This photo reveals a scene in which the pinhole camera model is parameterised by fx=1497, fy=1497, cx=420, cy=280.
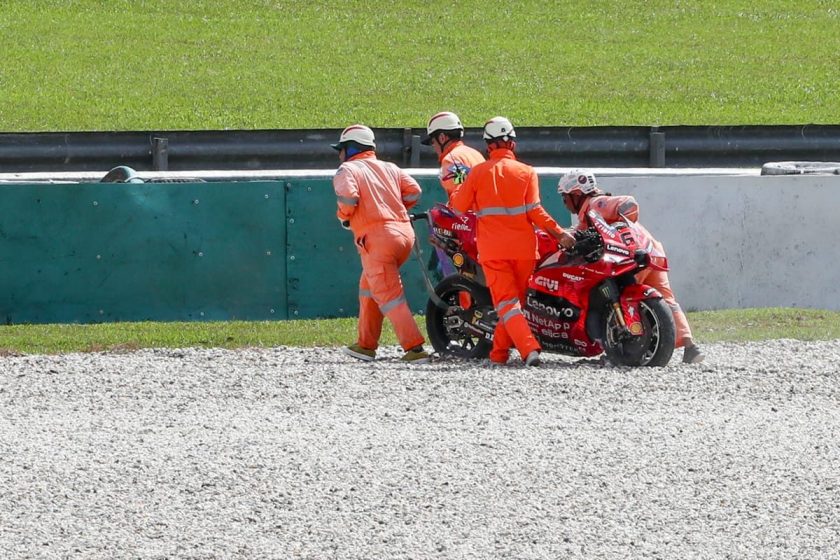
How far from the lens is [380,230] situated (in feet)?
37.0

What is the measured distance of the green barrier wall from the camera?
13.4 meters

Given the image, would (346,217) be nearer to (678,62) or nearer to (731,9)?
(678,62)

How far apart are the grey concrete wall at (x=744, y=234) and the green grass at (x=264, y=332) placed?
29 centimetres

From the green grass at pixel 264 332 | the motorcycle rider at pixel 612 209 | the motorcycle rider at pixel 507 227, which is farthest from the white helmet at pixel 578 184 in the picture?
the green grass at pixel 264 332

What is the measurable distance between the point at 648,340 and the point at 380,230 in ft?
7.24

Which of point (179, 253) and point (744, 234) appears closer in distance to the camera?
point (179, 253)

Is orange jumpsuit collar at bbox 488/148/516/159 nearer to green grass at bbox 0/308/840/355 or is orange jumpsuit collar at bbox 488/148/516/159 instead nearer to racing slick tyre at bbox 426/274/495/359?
racing slick tyre at bbox 426/274/495/359

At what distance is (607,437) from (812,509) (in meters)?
1.55

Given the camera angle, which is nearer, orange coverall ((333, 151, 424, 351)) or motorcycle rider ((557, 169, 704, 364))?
motorcycle rider ((557, 169, 704, 364))

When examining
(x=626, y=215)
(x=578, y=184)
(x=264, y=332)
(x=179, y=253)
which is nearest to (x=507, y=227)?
(x=578, y=184)

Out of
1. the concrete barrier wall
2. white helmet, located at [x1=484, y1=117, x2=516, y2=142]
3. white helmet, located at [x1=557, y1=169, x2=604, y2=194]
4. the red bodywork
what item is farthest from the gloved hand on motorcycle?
the concrete barrier wall

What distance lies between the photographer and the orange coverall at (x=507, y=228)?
1077cm

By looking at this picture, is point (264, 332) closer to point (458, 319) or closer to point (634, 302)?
point (458, 319)

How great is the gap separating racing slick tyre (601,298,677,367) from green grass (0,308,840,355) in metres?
2.14
